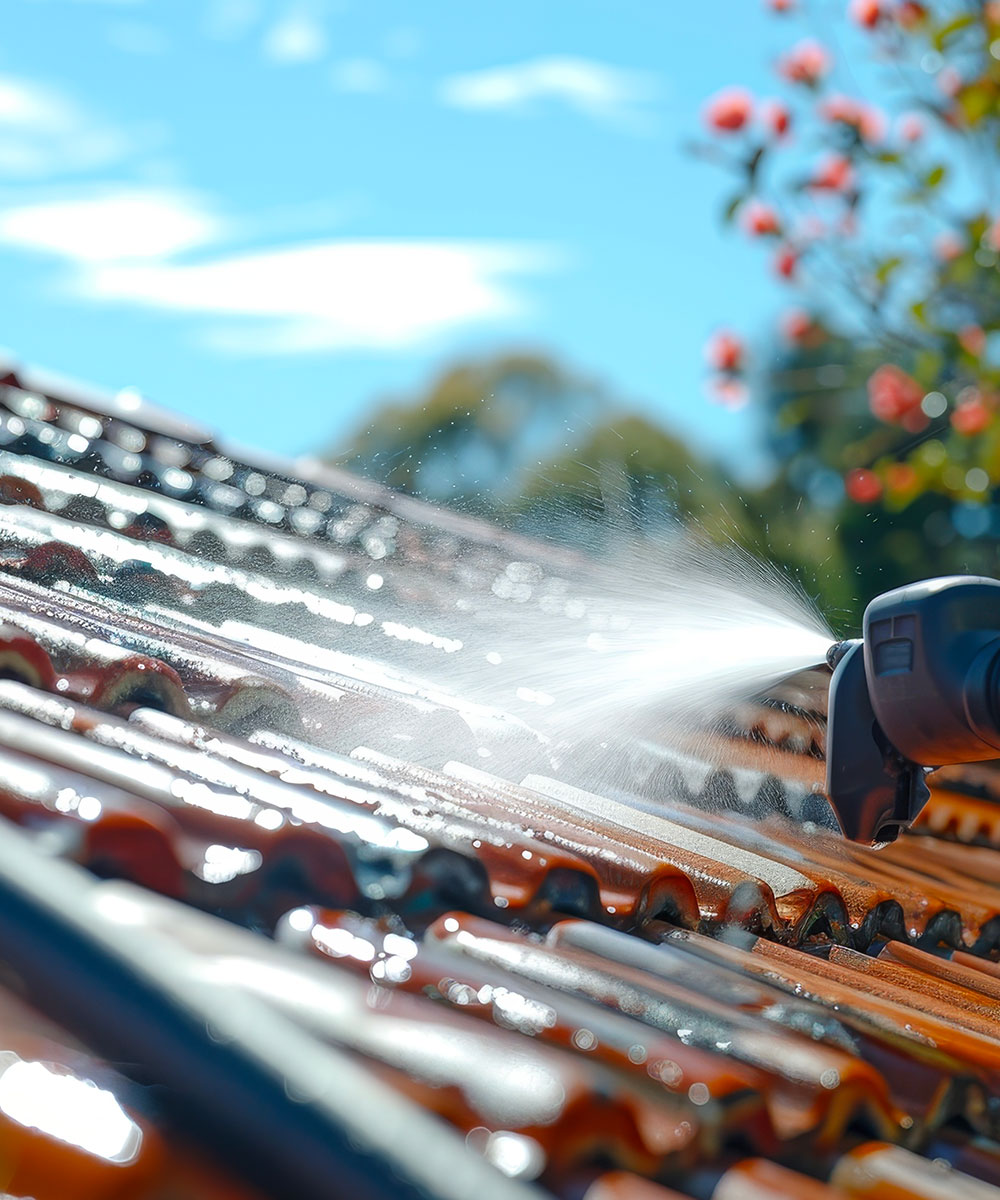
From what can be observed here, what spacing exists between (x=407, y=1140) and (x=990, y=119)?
669 centimetres

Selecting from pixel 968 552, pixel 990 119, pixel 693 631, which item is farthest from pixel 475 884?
pixel 968 552

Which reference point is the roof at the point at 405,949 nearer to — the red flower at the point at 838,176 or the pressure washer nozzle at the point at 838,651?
the pressure washer nozzle at the point at 838,651

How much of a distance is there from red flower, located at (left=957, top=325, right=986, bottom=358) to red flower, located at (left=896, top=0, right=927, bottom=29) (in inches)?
63.1

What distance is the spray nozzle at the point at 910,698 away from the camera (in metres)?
2.15

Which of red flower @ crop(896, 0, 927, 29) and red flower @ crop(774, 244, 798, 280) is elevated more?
red flower @ crop(896, 0, 927, 29)

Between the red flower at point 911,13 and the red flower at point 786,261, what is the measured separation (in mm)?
1411

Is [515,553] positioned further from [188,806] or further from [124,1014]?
[124,1014]

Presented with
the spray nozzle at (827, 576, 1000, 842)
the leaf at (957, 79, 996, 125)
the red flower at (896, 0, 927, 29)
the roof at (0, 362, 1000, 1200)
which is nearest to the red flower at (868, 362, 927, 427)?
the red flower at (896, 0, 927, 29)

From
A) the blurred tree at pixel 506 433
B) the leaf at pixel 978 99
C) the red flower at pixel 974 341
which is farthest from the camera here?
the blurred tree at pixel 506 433

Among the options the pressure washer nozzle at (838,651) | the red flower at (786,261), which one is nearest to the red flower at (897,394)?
the red flower at (786,261)

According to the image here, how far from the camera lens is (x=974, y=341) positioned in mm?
6863

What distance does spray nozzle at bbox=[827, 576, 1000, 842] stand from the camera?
84.5 inches

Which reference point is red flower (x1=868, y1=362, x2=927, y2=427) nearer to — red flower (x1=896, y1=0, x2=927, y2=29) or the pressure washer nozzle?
red flower (x1=896, y1=0, x2=927, y2=29)

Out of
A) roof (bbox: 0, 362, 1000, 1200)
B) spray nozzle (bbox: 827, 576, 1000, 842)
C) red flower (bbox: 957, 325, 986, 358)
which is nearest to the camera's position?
Result: roof (bbox: 0, 362, 1000, 1200)
